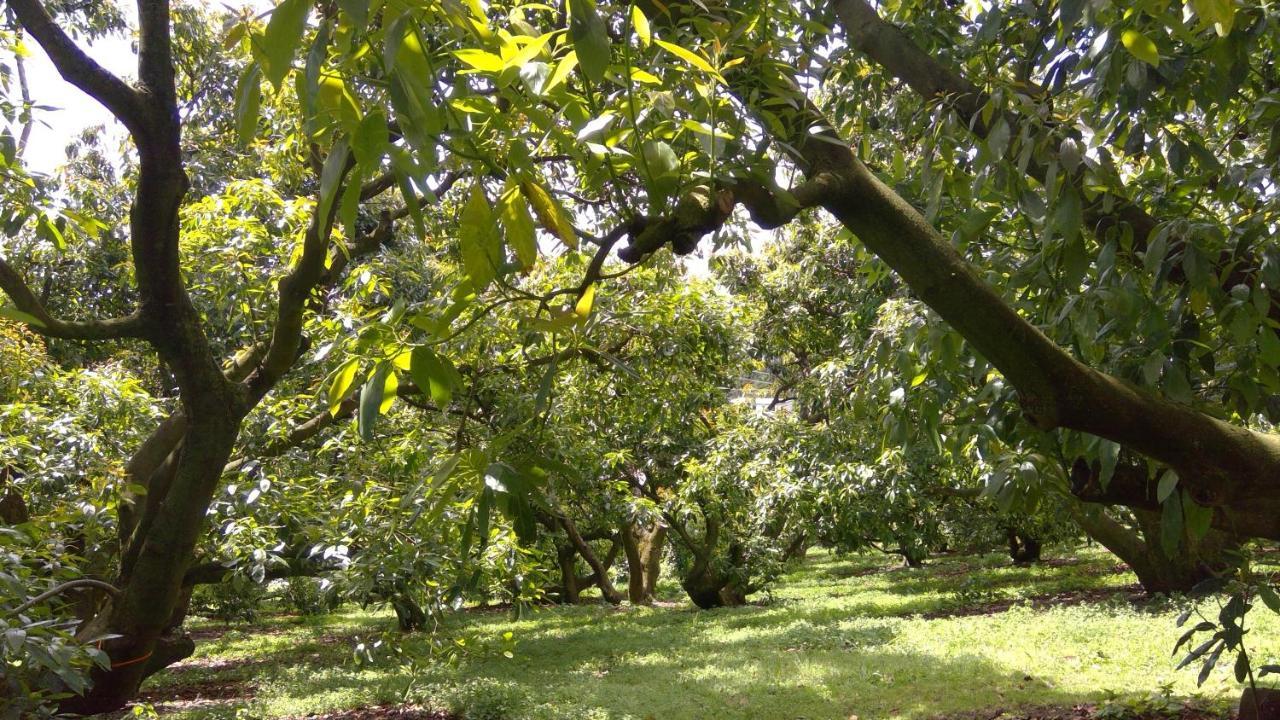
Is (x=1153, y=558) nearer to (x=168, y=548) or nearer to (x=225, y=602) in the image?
(x=168, y=548)

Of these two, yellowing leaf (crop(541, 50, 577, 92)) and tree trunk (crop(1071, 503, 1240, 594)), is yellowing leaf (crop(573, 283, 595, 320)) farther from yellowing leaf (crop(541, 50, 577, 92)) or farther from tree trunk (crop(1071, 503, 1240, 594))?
tree trunk (crop(1071, 503, 1240, 594))

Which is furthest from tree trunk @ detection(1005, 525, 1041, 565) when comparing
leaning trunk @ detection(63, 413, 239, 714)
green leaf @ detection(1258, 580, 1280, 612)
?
leaning trunk @ detection(63, 413, 239, 714)

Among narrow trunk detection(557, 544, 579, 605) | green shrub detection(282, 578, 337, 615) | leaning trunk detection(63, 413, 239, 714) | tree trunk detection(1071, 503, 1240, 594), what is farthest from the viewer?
narrow trunk detection(557, 544, 579, 605)

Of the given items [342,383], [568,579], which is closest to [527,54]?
[342,383]

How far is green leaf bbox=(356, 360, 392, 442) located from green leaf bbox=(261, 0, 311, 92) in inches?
17.4

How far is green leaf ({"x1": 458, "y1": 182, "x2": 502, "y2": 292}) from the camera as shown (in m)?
1.15

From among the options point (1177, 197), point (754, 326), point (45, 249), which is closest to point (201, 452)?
point (1177, 197)

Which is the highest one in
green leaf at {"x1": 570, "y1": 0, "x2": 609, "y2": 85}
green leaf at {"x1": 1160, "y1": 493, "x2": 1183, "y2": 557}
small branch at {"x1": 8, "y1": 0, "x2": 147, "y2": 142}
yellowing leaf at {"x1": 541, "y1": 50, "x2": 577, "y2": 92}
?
small branch at {"x1": 8, "y1": 0, "x2": 147, "y2": 142}

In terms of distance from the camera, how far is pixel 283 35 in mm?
765

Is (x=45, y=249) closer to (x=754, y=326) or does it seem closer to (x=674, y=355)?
(x=674, y=355)

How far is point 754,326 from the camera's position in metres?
12.1

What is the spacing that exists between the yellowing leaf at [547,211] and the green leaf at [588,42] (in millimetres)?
295

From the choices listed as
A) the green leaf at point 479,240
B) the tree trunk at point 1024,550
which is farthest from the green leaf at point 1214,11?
the tree trunk at point 1024,550

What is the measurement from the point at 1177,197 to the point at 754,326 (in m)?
9.07
